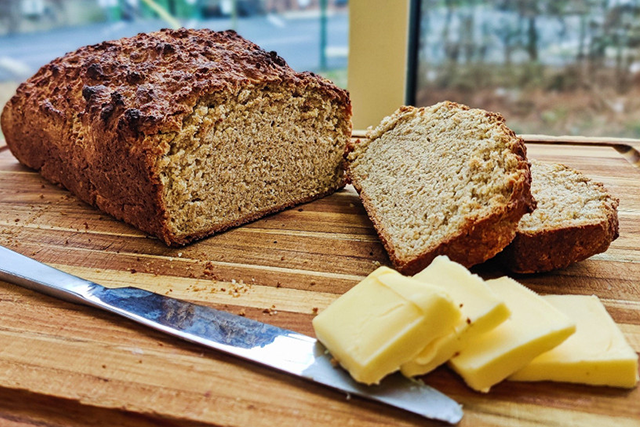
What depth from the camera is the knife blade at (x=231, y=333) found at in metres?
1.73

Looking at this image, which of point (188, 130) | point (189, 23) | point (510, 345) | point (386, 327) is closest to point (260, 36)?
point (189, 23)

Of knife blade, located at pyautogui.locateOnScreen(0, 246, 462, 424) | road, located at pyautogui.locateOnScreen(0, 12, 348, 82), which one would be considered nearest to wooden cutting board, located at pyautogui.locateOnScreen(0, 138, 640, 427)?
knife blade, located at pyautogui.locateOnScreen(0, 246, 462, 424)

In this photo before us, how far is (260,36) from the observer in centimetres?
577

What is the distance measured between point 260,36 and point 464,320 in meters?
4.64

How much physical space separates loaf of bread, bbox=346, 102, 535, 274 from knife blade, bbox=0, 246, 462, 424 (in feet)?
2.34

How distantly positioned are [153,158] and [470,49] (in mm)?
3894

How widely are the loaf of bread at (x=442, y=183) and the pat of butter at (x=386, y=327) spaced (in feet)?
1.95

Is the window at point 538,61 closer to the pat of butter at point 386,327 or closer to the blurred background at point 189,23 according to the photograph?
the blurred background at point 189,23

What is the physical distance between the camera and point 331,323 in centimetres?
185

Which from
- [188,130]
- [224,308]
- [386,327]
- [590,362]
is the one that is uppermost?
[188,130]

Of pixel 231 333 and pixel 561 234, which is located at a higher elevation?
pixel 561 234

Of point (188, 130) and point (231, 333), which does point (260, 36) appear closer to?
point (188, 130)

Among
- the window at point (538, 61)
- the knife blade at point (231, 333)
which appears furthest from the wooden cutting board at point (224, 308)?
the window at point (538, 61)

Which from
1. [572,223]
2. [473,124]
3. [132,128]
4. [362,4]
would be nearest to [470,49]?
[362,4]
